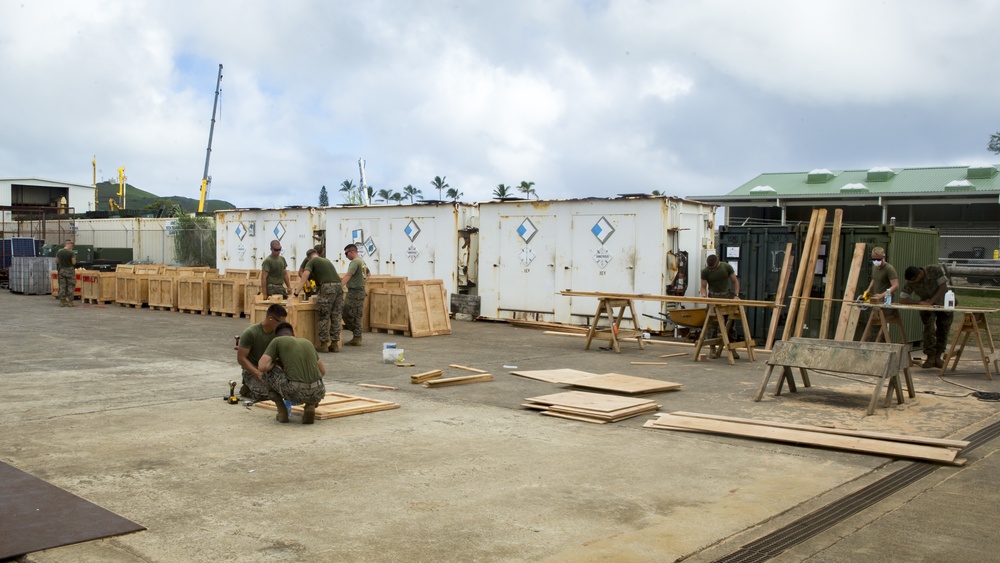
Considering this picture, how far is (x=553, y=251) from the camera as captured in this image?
2088 centimetres

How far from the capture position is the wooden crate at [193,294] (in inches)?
922

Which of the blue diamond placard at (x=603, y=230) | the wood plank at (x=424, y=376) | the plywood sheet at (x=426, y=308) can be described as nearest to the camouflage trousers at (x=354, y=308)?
the plywood sheet at (x=426, y=308)

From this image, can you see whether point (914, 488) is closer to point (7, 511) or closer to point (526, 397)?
point (526, 397)

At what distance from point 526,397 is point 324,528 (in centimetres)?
546

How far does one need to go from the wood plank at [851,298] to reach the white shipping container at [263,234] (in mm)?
15236

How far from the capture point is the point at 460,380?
468 inches

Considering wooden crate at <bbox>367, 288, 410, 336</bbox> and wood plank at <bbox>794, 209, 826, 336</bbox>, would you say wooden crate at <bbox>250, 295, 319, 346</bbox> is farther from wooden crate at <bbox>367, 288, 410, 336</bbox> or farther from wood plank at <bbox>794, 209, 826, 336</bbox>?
wood plank at <bbox>794, 209, 826, 336</bbox>

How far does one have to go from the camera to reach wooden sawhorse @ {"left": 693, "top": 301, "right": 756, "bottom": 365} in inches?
576

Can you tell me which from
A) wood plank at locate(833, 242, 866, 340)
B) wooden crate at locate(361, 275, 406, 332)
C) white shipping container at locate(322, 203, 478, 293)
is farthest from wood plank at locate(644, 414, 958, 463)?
white shipping container at locate(322, 203, 478, 293)

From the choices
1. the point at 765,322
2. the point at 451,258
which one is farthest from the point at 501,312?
the point at 765,322

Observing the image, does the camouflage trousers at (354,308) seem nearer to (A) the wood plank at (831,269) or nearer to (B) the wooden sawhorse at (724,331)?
(B) the wooden sawhorse at (724,331)

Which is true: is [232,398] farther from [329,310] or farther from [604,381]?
[329,310]

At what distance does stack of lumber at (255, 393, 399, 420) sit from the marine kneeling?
266 mm

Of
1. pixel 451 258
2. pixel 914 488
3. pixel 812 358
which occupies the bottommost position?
pixel 914 488
